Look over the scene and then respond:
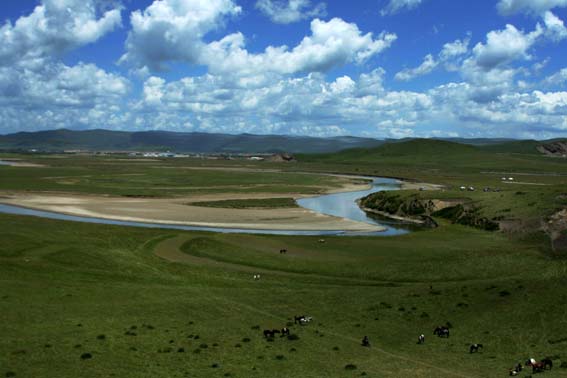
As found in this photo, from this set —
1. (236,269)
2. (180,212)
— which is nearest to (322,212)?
(180,212)

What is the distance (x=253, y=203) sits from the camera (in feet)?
395

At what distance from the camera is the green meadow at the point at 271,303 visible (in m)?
29.3

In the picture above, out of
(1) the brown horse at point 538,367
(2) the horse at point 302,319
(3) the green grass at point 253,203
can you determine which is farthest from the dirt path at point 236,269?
(3) the green grass at point 253,203

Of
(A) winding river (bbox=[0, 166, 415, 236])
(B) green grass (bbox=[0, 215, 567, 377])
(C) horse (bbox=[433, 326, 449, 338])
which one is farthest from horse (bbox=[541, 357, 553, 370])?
(A) winding river (bbox=[0, 166, 415, 236])

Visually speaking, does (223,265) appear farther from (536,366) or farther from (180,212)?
(180,212)

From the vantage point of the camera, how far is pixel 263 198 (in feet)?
434

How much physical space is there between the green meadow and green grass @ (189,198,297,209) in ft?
130

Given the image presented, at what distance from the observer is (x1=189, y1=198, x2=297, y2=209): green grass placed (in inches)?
4553

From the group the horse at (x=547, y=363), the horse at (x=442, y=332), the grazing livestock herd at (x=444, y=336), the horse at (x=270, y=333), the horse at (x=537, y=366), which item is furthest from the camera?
the horse at (x=442, y=332)

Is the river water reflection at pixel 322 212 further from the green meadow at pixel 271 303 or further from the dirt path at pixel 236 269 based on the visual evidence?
the dirt path at pixel 236 269

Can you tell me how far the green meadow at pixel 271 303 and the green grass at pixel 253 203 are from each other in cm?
3973

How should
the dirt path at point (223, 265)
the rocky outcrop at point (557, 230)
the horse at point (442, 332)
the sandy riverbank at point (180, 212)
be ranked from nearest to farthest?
the horse at point (442, 332)
the dirt path at point (223, 265)
the rocky outcrop at point (557, 230)
the sandy riverbank at point (180, 212)

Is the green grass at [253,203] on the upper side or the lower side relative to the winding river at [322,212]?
upper

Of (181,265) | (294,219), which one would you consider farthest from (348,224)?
(181,265)
